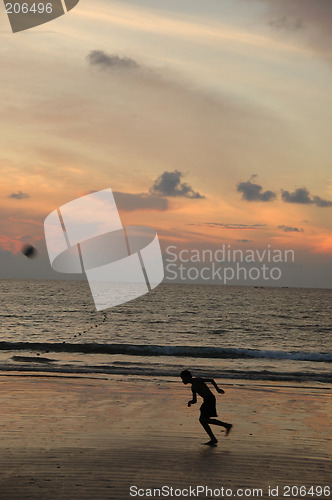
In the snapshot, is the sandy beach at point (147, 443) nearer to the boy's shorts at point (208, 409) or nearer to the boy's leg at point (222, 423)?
the boy's leg at point (222, 423)

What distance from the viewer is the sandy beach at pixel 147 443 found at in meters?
8.68

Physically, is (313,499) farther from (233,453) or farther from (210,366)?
(210,366)

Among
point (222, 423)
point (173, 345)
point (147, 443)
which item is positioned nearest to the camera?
point (147, 443)

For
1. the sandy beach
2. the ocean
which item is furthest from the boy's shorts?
the ocean

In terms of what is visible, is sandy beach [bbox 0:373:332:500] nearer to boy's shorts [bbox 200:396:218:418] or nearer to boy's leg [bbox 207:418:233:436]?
boy's leg [bbox 207:418:233:436]

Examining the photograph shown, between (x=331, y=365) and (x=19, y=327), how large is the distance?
3287 cm

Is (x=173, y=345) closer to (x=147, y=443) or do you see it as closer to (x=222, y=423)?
(x=222, y=423)

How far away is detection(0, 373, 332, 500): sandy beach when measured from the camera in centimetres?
868

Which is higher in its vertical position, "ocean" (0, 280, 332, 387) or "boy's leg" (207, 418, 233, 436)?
"boy's leg" (207, 418, 233, 436)

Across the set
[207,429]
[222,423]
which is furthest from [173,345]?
[207,429]

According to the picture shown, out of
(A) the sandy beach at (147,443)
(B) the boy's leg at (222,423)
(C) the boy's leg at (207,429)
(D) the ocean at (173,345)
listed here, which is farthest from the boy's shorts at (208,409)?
(D) the ocean at (173,345)

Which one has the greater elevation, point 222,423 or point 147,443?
point 147,443

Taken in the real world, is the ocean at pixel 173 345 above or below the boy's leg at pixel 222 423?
below

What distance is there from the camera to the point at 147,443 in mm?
11062
